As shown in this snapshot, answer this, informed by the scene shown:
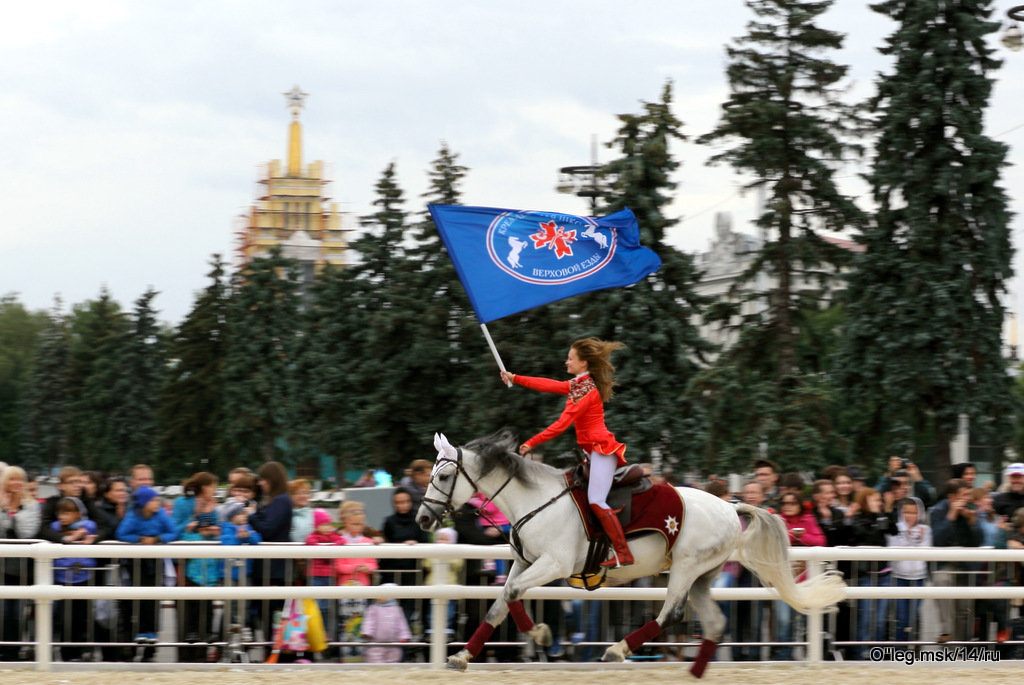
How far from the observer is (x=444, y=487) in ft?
32.2

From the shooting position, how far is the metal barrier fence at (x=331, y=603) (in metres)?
10.1

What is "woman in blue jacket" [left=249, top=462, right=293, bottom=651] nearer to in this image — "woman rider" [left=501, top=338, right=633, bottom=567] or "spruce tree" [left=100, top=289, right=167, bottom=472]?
"woman rider" [left=501, top=338, right=633, bottom=567]

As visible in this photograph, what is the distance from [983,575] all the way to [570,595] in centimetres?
378

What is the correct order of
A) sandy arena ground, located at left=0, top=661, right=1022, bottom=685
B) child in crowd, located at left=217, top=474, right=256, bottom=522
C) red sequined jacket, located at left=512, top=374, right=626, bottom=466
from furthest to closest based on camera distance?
child in crowd, located at left=217, top=474, right=256, bottom=522
red sequined jacket, located at left=512, top=374, right=626, bottom=466
sandy arena ground, located at left=0, top=661, right=1022, bottom=685

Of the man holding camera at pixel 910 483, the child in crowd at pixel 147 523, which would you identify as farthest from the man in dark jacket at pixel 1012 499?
the child in crowd at pixel 147 523

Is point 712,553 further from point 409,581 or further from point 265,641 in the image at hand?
point 265,641

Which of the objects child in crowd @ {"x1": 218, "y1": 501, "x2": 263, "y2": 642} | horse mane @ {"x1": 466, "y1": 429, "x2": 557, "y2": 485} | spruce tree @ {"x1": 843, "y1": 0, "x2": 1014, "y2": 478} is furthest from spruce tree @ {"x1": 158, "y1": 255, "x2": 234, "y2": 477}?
horse mane @ {"x1": 466, "y1": 429, "x2": 557, "y2": 485}

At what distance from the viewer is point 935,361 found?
28.9 meters

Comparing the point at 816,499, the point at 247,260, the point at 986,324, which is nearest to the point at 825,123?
the point at 986,324

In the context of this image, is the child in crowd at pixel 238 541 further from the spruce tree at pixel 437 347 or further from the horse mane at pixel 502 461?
the spruce tree at pixel 437 347

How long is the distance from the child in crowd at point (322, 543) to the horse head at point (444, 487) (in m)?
1.07

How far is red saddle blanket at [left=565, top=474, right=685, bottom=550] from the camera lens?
9883mm

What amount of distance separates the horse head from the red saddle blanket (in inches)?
32.0

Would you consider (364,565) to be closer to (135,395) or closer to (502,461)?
(502,461)
